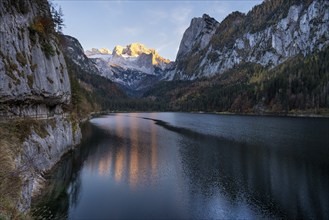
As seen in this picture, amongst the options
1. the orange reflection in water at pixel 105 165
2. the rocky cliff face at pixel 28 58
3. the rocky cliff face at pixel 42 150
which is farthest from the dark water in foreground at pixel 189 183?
the rocky cliff face at pixel 28 58

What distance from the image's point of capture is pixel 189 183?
37.3 meters

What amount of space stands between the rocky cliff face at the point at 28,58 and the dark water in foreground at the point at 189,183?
1141 cm

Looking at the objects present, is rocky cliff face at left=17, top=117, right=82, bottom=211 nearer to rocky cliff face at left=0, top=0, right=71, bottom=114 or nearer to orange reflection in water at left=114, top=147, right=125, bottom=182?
rocky cliff face at left=0, top=0, right=71, bottom=114

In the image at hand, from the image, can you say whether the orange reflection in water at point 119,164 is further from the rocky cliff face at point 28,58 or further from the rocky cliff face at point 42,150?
the rocky cliff face at point 28,58

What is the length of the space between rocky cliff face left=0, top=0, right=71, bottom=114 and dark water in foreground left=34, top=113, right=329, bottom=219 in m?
11.4

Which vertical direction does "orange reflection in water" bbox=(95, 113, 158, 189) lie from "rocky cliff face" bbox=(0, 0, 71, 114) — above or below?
below

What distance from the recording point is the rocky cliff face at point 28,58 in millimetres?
31094

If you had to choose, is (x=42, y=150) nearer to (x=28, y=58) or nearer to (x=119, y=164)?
(x=28, y=58)

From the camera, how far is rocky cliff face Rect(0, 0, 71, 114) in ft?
102

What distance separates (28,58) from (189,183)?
94.3 ft

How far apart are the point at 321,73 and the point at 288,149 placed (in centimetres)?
16412

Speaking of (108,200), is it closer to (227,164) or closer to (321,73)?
(227,164)

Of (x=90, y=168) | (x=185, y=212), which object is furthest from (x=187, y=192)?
(x=90, y=168)

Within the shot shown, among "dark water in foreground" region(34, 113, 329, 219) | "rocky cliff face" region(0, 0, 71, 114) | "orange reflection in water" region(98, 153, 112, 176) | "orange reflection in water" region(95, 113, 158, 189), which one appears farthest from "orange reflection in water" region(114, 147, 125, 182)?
"rocky cliff face" region(0, 0, 71, 114)
